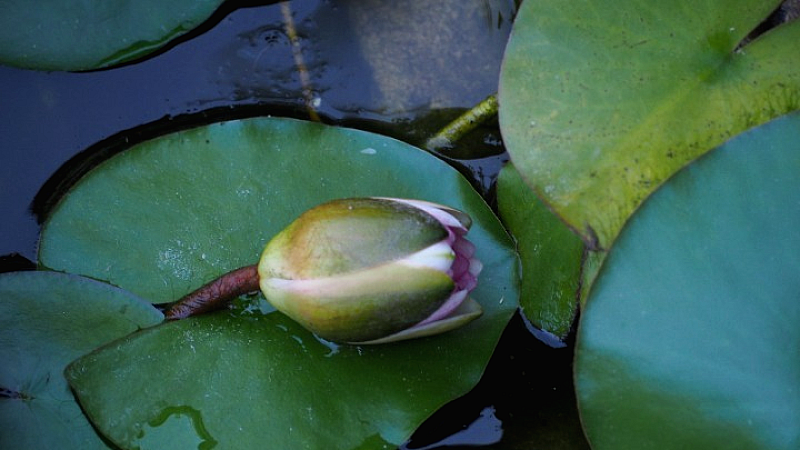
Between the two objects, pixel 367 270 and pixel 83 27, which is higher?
pixel 83 27

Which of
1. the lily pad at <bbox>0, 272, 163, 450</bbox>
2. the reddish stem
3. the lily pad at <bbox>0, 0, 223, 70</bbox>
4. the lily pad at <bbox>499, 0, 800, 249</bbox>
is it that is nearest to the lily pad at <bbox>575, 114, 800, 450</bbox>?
the lily pad at <bbox>499, 0, 800, 249</bbox>

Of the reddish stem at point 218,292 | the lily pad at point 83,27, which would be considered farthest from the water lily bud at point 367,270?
the lily pad at point 83,27

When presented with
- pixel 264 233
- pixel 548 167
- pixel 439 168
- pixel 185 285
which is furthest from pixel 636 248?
pixel 185 285

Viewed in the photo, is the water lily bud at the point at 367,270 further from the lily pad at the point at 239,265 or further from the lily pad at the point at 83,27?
the lily pad at the point at 83,27

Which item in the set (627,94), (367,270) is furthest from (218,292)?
(627,94)

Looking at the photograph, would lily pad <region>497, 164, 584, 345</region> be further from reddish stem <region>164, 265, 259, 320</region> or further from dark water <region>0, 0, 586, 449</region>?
reddish stem <region>164, 265, 259, 320</region>

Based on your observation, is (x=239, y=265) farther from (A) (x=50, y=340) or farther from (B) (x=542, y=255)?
(B) (x=542, y=255)
